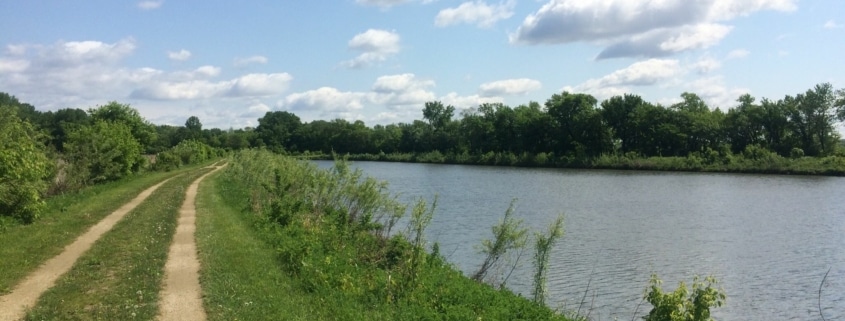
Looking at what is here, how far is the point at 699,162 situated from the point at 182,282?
3019 inches

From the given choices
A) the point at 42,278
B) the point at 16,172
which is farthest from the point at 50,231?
the point at 42,278

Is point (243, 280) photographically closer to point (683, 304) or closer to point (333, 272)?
point (333, 272)

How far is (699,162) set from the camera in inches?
3095

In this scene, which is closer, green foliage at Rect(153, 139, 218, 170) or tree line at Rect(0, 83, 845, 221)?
tree line at Rect(0, 83, 845, 221)

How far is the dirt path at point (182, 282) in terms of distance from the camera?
32.4 feet

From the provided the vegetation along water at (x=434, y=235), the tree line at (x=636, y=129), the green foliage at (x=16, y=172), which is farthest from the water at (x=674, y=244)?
the tree line at (x=636, y=129)

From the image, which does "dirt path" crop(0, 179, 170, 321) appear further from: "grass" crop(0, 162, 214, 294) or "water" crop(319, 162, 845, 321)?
"water" crop(319, 162, 845, 321)

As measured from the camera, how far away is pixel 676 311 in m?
9.09

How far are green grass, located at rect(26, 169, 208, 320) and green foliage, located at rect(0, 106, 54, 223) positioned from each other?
8.50 feet

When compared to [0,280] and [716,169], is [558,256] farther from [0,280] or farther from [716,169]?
[716,169]

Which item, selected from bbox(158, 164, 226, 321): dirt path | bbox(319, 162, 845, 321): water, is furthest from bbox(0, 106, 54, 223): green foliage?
bbox(319, 162, 845, 321): water

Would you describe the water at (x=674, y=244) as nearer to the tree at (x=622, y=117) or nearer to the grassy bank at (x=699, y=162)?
the grassy bank at (x=699, y=162)

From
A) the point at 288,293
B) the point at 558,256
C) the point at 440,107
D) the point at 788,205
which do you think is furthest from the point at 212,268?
the point at 440,107

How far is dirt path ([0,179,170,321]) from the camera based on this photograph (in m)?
9.78
